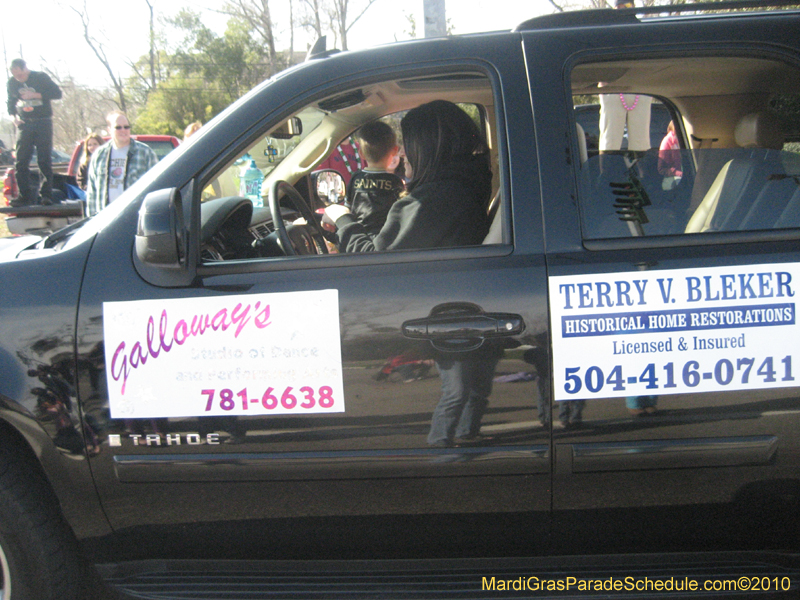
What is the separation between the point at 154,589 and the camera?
6.40 feet

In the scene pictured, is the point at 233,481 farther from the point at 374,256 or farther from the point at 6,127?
the point at 6,127

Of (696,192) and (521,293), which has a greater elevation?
(696,192)

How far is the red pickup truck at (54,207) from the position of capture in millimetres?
4863

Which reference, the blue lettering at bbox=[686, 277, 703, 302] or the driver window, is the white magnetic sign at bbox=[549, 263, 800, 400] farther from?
the driver window

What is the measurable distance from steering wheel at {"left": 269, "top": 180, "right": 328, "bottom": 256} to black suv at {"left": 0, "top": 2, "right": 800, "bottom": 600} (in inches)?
17.2

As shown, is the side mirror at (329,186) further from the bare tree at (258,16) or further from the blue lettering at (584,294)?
the bare tree at (258,16)

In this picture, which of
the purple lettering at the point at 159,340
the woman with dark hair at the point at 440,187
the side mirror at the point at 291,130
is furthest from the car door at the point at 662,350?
the side mirror at the point at 291,130

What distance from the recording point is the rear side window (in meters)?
1.95

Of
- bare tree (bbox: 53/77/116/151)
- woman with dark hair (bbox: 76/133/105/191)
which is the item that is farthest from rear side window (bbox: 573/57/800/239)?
bare tree (bbox: 53/77/116/151)

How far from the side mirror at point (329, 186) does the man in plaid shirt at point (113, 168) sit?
2472 mm

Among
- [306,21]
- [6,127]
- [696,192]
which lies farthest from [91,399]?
[6,127]

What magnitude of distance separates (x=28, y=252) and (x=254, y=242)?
75 centimetres

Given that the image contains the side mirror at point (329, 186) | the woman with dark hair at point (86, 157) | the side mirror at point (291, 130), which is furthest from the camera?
the woman with dark hair at point (86, 157)

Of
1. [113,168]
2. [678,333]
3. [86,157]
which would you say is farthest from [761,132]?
[86,157]
